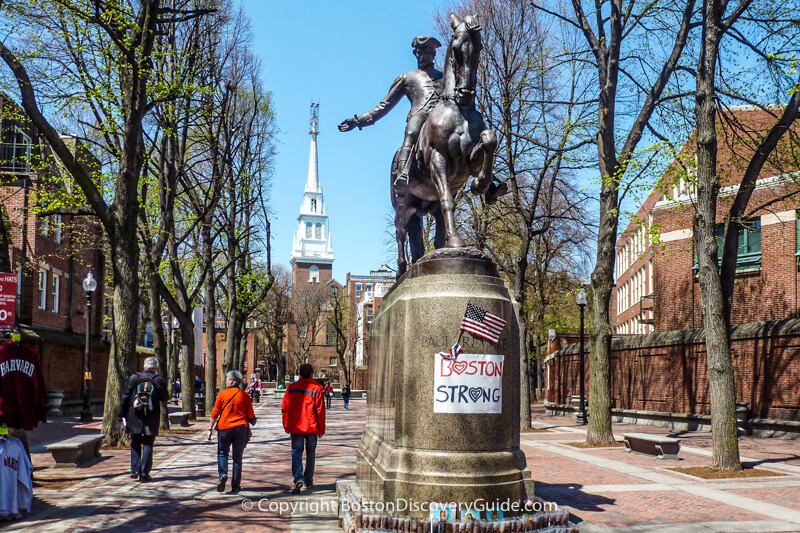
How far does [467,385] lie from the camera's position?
691 centimetres

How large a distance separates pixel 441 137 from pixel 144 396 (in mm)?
6596

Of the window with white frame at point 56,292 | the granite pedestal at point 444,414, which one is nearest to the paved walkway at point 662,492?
the granite pedestal at point 444,414

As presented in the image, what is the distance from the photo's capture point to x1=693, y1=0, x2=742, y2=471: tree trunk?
504 inches

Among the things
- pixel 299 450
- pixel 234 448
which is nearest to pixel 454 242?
pixel 299 450

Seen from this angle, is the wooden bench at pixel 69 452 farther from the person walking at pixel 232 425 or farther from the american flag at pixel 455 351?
the american flag at pixel 455 351

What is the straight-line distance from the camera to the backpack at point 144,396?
11383 millimetres

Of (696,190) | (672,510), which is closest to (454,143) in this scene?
(672,510)

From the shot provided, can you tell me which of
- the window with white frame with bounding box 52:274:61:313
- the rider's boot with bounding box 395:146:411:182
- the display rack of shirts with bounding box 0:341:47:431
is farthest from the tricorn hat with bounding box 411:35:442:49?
the window with white frame with bounding box 52:274:61:313

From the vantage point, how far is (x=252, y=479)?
11961 millimetres

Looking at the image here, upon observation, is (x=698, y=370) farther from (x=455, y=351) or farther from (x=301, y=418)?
(x=455, y=351)

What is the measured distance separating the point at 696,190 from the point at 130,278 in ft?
38.6

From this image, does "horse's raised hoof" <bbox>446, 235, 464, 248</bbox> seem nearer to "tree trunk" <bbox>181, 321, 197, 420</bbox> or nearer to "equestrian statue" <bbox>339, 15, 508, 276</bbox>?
"equestrian statue" <bbox>339, 15, 508, 276</bbox>

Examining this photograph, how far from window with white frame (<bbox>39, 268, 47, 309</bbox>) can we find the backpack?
22.1m

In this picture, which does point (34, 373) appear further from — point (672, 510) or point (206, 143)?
point (206, 143)
